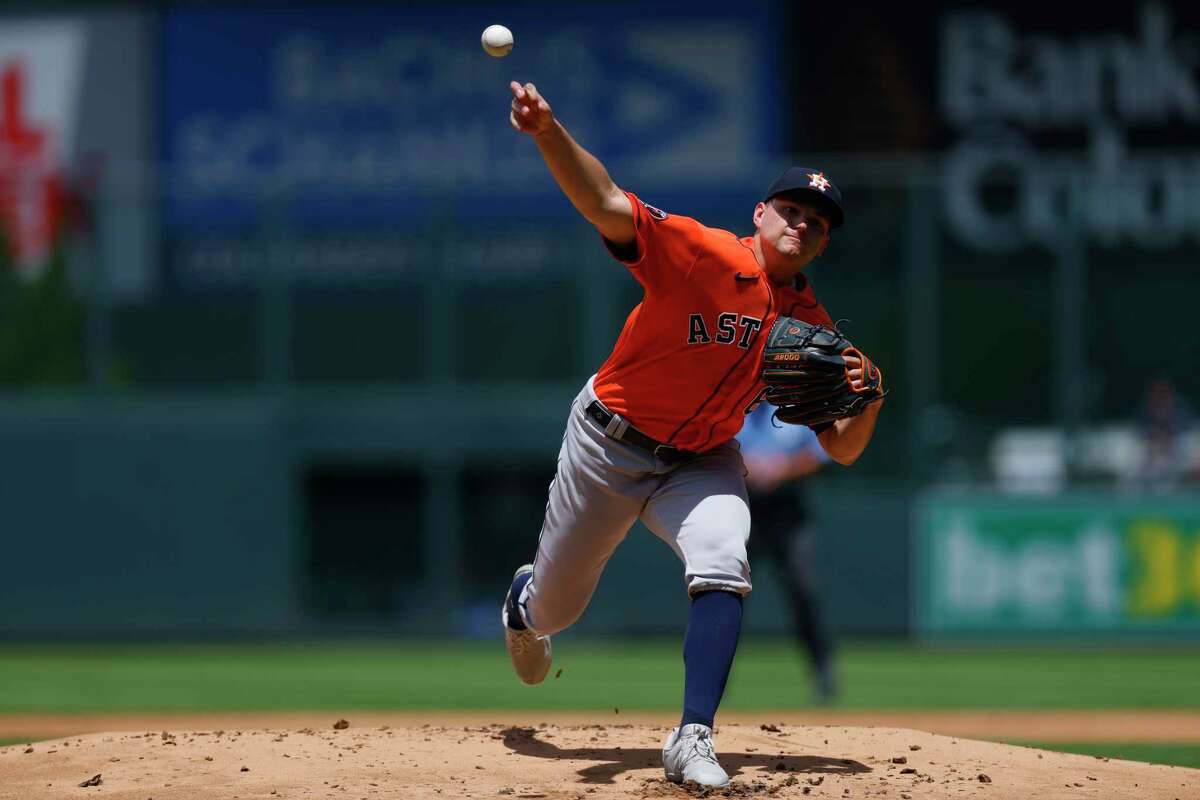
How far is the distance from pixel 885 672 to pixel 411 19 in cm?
991

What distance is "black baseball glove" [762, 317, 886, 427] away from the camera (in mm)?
4961

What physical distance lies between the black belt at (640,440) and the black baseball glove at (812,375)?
293 mm

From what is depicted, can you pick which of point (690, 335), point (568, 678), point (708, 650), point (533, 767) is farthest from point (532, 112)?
point (568, 678)

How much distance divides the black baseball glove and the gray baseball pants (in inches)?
11.1

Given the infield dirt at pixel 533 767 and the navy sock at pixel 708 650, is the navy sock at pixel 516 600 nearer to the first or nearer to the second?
the infield dirt at pixel 533 767

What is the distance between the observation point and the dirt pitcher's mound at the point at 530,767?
479 cm

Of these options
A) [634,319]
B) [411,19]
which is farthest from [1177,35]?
[634,319]

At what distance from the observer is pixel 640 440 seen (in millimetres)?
5094

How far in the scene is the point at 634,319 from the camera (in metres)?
5.06

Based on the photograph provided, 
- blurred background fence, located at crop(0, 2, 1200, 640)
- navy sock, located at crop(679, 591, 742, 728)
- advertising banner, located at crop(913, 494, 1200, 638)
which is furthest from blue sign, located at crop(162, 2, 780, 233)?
navy sock, located at crop(679, 591, 742, 728)

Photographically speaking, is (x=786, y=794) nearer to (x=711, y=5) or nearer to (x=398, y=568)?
(x=398, y=568)

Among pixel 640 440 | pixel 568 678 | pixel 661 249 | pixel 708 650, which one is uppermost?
pixel 661 249

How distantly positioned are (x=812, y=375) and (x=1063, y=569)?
322 inches

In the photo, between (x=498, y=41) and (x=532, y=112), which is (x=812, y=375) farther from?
(x=498, y=41)
